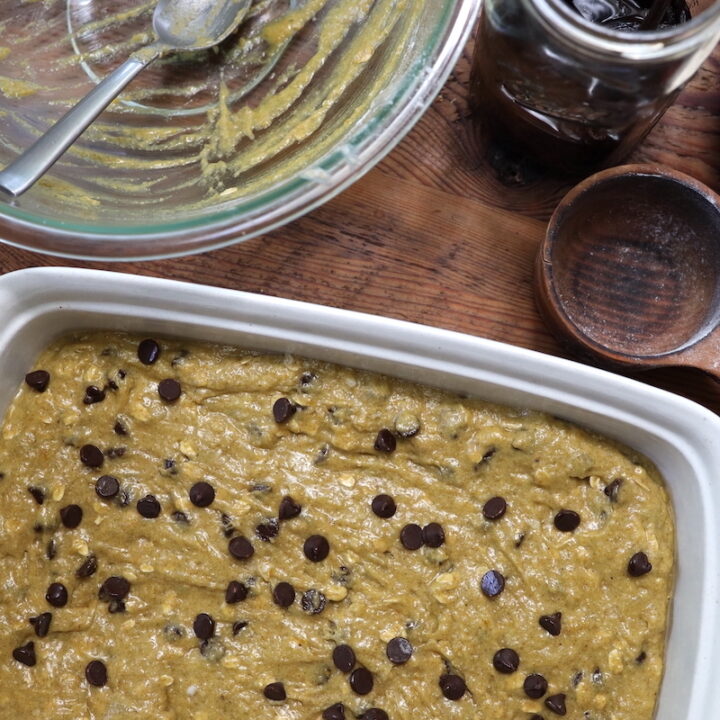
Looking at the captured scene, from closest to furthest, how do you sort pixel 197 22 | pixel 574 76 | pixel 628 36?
1. pixel 628 36
2. pixel 574 76
3. pixel 197 22

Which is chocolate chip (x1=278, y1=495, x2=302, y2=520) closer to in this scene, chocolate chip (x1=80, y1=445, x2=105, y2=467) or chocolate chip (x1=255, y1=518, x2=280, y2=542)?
chocolate chip (x1=255, y1=518, x2=280, y2=542)

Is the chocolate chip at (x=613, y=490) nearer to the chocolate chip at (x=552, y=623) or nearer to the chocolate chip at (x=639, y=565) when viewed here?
the chocolate chip at (x=639, y=565)

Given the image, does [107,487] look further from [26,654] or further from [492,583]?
[492,583]

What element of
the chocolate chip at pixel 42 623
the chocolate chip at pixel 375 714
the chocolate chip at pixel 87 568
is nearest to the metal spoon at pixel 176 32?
the chocolate chip at pixel 87 568

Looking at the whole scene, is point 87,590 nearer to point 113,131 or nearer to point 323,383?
point 323,383

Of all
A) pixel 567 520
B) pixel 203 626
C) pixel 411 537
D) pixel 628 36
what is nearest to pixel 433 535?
pixel 411 537

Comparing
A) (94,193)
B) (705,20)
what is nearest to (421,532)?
(94,193)
